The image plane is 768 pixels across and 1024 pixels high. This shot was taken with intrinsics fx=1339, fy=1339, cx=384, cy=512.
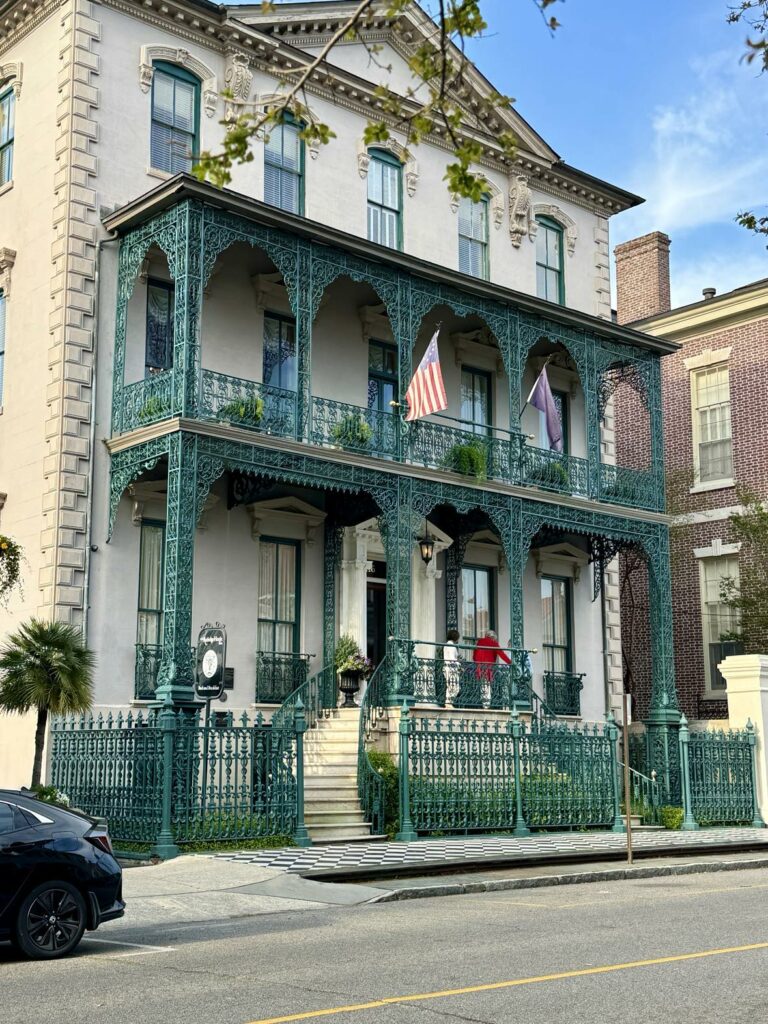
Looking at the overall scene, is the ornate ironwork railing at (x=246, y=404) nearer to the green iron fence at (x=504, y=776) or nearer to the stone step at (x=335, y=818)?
the green iron fence at (x=504, y=776)

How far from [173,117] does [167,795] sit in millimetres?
10997

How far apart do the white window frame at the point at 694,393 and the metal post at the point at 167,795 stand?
17858mm

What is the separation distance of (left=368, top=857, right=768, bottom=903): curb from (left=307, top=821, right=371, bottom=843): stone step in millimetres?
3624

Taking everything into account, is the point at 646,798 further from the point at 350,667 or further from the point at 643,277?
the point at 643,277

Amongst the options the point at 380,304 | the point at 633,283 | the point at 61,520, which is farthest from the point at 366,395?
the point at 633,283

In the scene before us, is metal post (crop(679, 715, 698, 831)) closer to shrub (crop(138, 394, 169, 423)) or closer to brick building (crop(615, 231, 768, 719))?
brick building (crop(615, 231, 768, 719))

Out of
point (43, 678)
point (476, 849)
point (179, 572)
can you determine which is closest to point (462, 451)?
point (179, 572)

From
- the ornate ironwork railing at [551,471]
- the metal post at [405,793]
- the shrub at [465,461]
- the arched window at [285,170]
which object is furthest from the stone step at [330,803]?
the arched window at [285,170]

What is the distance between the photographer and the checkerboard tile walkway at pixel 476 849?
15.4m

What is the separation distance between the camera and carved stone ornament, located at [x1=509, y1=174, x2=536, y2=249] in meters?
26.4

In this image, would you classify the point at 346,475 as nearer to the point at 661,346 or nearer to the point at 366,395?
the point at 366,395

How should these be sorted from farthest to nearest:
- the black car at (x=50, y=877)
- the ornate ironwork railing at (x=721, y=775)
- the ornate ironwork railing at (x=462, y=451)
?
1. the ornate ironwork railing at (x=721, y=775)
2. the ornate ironwork railing at (x=462, y=451)
3. the black car at (x=50, y=877)

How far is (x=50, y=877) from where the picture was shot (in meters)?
9.63

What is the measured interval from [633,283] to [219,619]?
720 inches
